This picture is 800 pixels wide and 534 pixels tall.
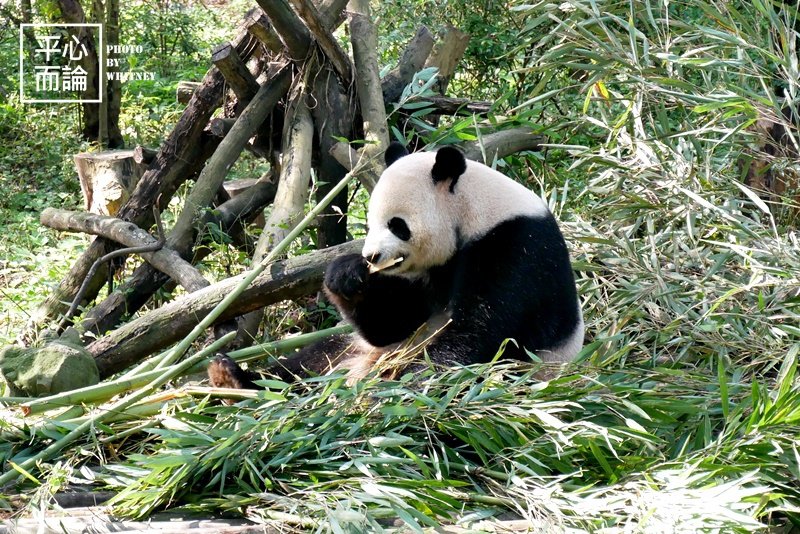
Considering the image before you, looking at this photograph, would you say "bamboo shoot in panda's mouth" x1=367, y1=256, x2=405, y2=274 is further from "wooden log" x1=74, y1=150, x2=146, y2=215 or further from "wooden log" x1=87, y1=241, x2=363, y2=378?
"wooden log" x1=74, y1=150, x2=146, y2=215

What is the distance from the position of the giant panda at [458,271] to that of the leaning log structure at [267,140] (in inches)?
42.6

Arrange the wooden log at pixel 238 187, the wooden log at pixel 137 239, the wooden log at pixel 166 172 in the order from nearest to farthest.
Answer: the wooden log at pixel 137 239
the wooden log at pixel 166 172
the wooden log at pixel 238 187

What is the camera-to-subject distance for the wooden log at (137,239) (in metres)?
5.25

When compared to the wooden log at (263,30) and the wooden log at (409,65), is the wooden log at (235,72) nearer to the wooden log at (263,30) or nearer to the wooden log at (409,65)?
the wooden log at (263,30)

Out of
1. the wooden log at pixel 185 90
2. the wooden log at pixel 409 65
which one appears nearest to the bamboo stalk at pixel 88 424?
the wooden log at pixel 409 65

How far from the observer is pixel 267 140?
6.25 metres

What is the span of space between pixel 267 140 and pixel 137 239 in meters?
1.19

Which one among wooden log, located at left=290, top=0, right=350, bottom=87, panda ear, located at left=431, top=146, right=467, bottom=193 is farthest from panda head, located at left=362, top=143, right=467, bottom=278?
wooden log, located at left=290, top=0, right=350, bottom=87

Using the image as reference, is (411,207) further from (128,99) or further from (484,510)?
(128,99)

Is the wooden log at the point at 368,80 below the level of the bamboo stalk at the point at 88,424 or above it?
above

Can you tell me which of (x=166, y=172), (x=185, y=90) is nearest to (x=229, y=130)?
(x=166, y=172)

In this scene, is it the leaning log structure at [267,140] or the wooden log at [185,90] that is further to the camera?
the wooden log at [185,90]

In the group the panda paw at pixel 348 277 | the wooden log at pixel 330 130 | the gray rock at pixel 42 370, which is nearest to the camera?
the gray rock at pixel 42 370

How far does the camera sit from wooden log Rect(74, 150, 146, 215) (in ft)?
22.9
